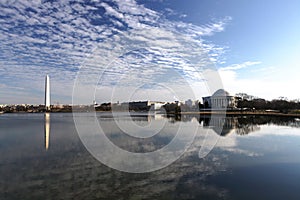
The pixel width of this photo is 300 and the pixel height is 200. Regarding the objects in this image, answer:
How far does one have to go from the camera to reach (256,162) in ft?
30.0

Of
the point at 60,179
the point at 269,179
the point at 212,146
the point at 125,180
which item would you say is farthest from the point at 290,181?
the point at 60,179

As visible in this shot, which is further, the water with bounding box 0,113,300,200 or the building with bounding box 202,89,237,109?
the building with bounding box 202,89,237,109

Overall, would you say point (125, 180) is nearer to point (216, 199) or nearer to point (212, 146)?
point (216, 199)

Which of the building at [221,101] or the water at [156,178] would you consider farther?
the building at [221,101]

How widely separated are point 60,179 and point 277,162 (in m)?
8.02

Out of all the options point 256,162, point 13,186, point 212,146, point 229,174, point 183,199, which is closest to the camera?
point 183,199

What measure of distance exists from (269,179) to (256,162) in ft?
7.14

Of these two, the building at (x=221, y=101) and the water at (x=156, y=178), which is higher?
the building at (x=221, y=101)

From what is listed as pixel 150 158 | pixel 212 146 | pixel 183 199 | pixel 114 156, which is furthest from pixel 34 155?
pixel 212 146

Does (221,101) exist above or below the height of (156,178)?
above

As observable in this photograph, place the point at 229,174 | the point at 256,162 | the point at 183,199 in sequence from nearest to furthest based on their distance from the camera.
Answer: the point at 183,199 → the point at 229,174 → the point at 256,162

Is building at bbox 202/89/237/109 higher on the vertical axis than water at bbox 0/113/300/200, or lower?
higher

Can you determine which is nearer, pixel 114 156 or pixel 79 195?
pixel 79 195

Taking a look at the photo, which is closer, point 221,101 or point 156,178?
point 156,178
